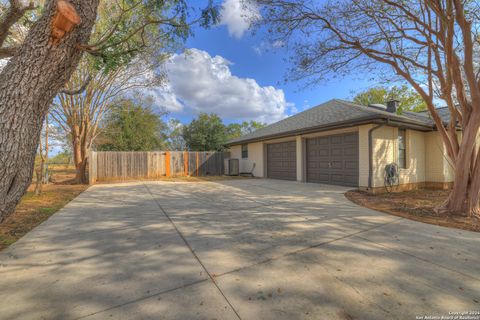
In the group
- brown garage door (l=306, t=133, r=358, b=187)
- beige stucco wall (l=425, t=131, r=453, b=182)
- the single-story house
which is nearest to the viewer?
the single-story house

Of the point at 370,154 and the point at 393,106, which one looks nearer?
the point at 370,154

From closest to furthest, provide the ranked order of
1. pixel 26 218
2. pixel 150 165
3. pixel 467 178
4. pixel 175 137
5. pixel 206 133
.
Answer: pixel 26 218 < pixel 467 178 < pixel 150 165 < pixel 206 133 < pixel 175 137

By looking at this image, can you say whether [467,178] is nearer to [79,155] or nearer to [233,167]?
[233,167]

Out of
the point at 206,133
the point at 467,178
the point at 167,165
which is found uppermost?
the point at 206,133

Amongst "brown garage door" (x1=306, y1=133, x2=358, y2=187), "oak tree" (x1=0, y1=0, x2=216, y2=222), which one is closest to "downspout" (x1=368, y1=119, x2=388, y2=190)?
"brown garage door" (x1=306, y1=133, x2=358, y2=187)

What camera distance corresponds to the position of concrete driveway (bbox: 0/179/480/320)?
1.76 meters

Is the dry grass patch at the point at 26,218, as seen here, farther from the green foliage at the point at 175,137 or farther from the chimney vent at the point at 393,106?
the green foliage at the point at 175,137

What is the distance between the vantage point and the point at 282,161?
469 inches

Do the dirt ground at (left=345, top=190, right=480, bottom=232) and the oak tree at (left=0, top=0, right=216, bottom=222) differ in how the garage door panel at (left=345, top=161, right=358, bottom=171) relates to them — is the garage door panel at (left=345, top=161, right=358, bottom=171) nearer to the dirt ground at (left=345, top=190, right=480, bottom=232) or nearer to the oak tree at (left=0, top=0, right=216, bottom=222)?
the dirt ground at (left=345, top=190, right=480, bottom=232)

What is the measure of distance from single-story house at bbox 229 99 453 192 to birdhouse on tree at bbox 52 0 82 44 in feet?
25.4

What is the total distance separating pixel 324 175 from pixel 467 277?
744cm

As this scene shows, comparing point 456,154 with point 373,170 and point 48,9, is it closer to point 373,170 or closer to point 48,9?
point 373,170

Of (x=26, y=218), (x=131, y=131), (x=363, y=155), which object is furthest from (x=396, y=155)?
(x=131, y=131)

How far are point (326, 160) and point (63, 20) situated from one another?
30.5ft
